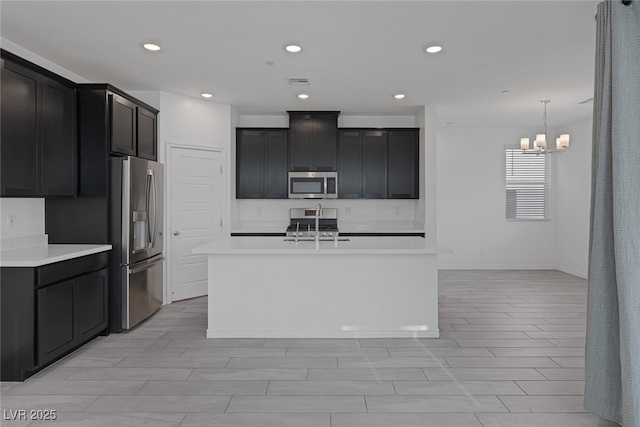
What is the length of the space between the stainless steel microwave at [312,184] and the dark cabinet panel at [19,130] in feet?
11.4

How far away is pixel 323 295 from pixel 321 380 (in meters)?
1.05

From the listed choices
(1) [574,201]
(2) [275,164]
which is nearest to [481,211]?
(1) [574,201]

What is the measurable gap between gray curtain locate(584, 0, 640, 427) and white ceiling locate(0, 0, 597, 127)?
0.85m

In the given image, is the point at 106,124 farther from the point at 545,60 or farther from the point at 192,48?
the point at 545,60

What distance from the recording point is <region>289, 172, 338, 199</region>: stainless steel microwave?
633 centimetres

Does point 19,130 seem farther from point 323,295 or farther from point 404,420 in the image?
point 404,420

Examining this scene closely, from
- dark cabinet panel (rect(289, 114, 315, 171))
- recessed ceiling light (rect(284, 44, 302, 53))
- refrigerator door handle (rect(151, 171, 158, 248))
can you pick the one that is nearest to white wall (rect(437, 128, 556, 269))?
dark cabinet panel (rect(289, 114, 315, 171))

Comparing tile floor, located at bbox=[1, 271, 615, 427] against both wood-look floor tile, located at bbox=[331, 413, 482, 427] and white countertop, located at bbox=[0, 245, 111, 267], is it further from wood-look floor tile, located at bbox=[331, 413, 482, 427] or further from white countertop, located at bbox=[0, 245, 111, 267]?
white countertop, located at bbox=[0, 245, 111, 267]

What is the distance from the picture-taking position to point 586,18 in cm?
316

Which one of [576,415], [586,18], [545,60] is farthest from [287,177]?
[576,415]

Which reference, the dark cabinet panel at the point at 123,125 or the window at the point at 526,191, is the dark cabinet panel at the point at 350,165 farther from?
the window at the point at 526,191

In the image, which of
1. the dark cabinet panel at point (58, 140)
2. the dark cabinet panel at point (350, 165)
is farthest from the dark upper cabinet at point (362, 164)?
the dark cabinet panel at point (58, 140)

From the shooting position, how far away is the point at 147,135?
193 inches

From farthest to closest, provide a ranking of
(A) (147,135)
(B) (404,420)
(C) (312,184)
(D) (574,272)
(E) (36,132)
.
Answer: (D) (574,272) < (C) (312,184) < (A) (147,135) < (E) (36,132) < (B) (404,420)
